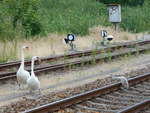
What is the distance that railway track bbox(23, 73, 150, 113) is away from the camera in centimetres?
725

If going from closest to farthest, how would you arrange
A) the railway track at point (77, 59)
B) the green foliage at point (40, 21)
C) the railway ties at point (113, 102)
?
the railway ties at point (113, 102) → the railway track at point (77, 59) → the green foliage at point (40, 21)

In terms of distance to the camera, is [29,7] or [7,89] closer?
[7,89]

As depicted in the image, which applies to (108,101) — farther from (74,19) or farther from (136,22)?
(136,22)

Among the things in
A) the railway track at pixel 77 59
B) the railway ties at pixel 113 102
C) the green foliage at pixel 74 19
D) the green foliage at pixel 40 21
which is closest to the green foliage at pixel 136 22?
the green foliage at pixel 40 21

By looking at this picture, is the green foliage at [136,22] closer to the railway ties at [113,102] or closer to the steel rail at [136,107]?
the railway ties at [113,102]

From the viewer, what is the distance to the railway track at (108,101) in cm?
725

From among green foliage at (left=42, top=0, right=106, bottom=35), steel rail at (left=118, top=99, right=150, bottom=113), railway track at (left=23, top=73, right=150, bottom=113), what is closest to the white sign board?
green foliage at (left=42, top=0, right=106, bottom=35)

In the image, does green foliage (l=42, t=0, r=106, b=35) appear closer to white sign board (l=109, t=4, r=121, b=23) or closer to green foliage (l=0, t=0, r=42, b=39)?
white sign board (l=109, t=4, r=121, b=23)

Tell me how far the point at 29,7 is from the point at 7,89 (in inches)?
399

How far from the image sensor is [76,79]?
440 inches

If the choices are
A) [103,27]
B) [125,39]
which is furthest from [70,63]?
[103,27]

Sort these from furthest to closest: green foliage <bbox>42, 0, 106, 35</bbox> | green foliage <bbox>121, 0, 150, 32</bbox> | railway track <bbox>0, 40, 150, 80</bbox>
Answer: green foliage <bbox>121, 0, 150, 32</bbox> → green foliage <bbox>42, 0, 106, 35</bbox> → railway track <bbox>0, 40, 150, 80</bbox>

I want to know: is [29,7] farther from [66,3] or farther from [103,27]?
[66,3]

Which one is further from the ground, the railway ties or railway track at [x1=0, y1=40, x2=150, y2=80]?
railway track at [x1=0, y1=40, x2=150, y2=80]
